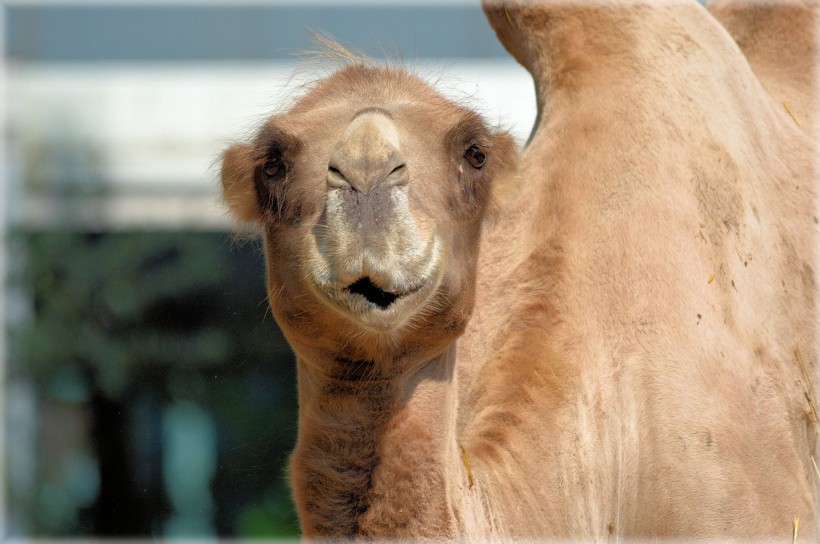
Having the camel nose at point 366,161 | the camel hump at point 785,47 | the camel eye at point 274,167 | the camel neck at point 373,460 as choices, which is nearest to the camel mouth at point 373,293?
the camel nose at point 366,161

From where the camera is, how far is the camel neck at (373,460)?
8.10 feet

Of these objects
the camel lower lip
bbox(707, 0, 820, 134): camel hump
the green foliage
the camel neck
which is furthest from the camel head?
the green foliage

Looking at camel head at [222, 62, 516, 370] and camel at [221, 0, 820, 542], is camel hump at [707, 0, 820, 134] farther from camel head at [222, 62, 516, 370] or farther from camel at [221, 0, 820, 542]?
camel head at [222, 62, 516, 370]

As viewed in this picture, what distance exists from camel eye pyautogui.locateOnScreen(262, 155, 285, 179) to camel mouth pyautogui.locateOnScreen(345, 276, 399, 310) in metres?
0.48

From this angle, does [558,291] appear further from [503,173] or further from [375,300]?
[375,300]

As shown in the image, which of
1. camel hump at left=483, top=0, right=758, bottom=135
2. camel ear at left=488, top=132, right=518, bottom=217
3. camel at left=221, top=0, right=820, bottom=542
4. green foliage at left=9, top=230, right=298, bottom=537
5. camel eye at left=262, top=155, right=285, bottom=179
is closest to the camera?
camel at left=221, top=0, right=820, bottom=542

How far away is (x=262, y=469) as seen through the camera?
4336 mm

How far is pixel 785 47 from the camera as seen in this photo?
4.44m

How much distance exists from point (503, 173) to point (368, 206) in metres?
0.93

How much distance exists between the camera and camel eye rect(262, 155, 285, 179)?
103 inches

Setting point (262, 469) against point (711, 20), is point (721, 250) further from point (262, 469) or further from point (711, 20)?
point (262, 469)

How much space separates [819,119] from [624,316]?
170 cm

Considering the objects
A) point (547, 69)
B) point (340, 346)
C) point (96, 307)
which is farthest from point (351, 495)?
point (96, 307)

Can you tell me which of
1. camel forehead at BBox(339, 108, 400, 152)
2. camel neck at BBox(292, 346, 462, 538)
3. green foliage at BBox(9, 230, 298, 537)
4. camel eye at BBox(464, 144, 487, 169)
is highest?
camel forehead at BBox(339, 108, 400, 152)
